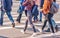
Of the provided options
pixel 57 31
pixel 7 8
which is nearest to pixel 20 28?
pixel 7 8

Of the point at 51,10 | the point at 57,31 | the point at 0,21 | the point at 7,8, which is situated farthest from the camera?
the point at 0,21

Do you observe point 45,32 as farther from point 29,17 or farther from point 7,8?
point 7,8

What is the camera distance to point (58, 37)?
28.0 ft

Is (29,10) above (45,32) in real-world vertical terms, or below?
above

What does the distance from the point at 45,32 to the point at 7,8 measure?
177 cm

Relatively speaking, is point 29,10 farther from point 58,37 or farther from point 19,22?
point 19,22

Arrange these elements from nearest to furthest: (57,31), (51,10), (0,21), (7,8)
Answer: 1. (51,10)
2. (57,31)
3. (7,8)
4. (0,21)

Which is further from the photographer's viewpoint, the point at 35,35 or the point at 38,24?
the point at 38,24

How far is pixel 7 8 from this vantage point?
9969 mm

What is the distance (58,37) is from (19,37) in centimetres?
125

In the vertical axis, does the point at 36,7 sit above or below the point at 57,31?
above

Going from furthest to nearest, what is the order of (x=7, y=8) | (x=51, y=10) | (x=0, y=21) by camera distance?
(x=0, y=21) → (x=7, y=8) → (x=51, y=10)

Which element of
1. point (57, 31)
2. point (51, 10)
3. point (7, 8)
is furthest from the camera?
point (7, 8)

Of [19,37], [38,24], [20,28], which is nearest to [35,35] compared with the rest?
[19,37]
